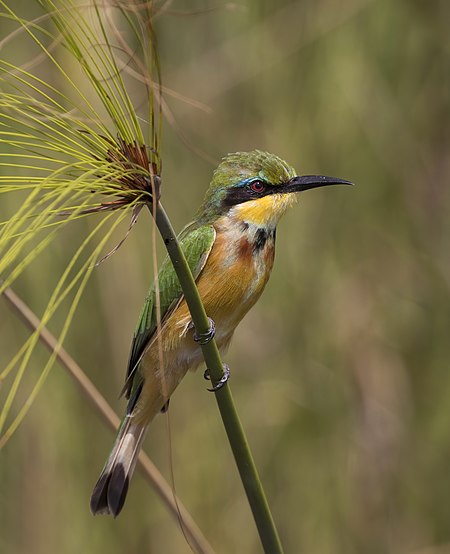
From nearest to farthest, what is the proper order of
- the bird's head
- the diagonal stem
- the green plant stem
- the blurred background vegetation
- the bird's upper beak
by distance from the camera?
the green plant stem, the diagonal stem, the bird's upper beak, the bird's head, the blurred background vegetation

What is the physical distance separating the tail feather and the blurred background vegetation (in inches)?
17.0

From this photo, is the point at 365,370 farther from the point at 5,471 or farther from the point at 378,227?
the point at 5,471

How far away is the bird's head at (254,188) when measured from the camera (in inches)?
84.6

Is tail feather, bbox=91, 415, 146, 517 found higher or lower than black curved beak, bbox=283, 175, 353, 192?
lower

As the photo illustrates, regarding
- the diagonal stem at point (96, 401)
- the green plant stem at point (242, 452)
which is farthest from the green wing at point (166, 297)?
the green plant stem at point (242, 452)

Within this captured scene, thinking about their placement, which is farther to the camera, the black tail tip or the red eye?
the red eye

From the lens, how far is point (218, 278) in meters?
2.13

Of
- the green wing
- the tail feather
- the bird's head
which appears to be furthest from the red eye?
the tail feather

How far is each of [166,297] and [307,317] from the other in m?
0.58

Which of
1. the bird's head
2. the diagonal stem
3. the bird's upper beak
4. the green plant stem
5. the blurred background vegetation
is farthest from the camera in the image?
the blurred background vegetation

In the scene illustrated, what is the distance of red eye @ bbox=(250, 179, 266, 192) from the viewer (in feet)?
7.19

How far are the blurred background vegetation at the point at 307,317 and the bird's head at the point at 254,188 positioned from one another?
26 centimetres

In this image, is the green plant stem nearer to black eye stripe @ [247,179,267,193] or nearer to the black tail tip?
the black tail tip

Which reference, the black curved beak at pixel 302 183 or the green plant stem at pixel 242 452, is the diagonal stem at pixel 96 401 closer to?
the green plant stem at pixel 242 452
